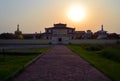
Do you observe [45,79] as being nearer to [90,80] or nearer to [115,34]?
[90,80]

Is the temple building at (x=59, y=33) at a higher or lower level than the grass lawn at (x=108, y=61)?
higher

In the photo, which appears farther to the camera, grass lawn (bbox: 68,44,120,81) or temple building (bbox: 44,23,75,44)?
temple building (bbox: 44,23,75,44)

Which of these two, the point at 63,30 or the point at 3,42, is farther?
the point at 63,30

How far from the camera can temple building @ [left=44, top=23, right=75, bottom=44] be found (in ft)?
289

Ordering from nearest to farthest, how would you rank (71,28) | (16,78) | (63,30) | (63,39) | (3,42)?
(16,78) < (3,42) < (63,39) < (63,30) < (71,28)

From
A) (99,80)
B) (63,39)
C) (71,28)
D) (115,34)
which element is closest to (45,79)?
(99,80)

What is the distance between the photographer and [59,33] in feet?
310

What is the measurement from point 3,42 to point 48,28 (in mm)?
23431

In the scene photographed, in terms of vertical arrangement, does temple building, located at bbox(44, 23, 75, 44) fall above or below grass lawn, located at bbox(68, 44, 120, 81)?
above

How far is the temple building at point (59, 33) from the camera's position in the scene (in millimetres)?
88137

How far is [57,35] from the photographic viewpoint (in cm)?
9188

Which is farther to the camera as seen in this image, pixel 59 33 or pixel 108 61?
pixel 59 33

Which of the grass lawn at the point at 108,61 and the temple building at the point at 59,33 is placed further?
the temple building at the point at 59,33

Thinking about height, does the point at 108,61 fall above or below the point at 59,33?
below
